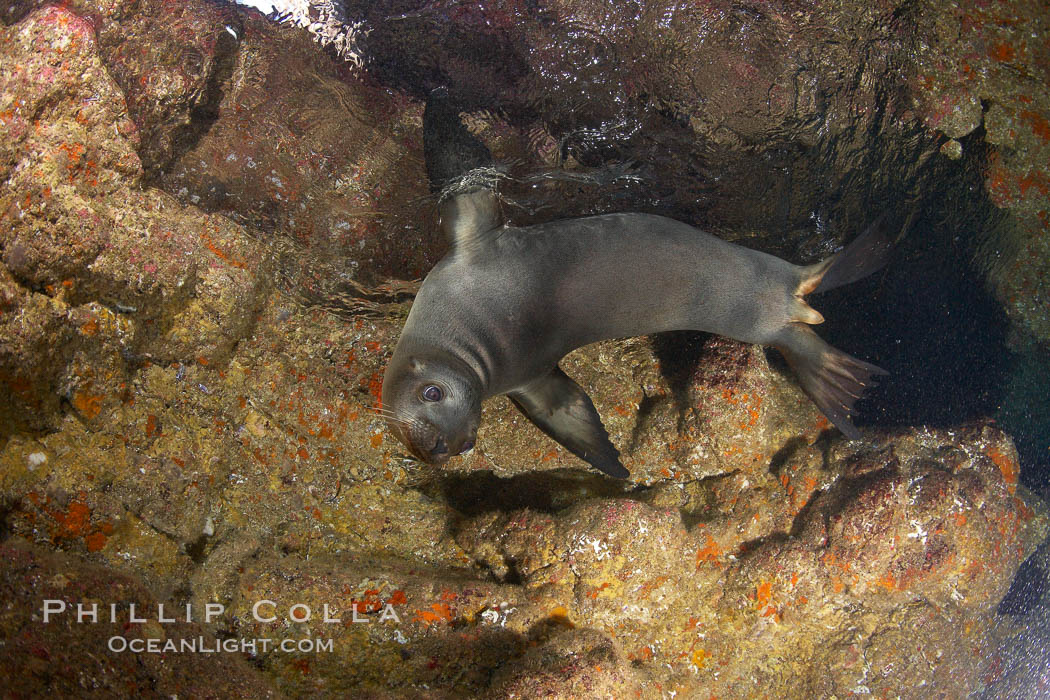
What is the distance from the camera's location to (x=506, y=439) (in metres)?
4.05

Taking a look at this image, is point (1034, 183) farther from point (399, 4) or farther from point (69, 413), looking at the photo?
point (69, 413)

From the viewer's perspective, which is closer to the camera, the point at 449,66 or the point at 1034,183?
the point at 449,66

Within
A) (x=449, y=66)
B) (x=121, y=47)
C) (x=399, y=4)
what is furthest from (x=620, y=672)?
(x=121, y=47)

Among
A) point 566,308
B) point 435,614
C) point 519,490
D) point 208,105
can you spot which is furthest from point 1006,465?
point 208,105

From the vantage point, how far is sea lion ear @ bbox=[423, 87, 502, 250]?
9.34 feet

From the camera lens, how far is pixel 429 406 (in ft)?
8.06

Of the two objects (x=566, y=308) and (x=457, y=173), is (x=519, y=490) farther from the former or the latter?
(x=457, y=173)

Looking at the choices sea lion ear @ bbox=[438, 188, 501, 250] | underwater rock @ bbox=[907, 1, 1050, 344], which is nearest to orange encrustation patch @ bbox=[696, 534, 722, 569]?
sea lion ear @ bbox=[438, 188, 501, 250]

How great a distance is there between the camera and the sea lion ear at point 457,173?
2.85 m

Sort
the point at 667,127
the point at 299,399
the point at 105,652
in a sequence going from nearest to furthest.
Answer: the point at 105,652
the point at 667,127
the point at 299,399

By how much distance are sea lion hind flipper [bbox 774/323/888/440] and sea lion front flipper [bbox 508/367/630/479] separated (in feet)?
4.73

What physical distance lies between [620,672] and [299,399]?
250 centimetres

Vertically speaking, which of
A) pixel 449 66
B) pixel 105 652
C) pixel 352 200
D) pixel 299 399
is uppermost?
pixel 449 66

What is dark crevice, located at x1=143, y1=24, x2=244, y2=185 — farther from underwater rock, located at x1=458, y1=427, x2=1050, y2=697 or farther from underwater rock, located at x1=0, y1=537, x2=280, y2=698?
underwater rock, located at x1=458, y1=427, x2=1050, y2=697
